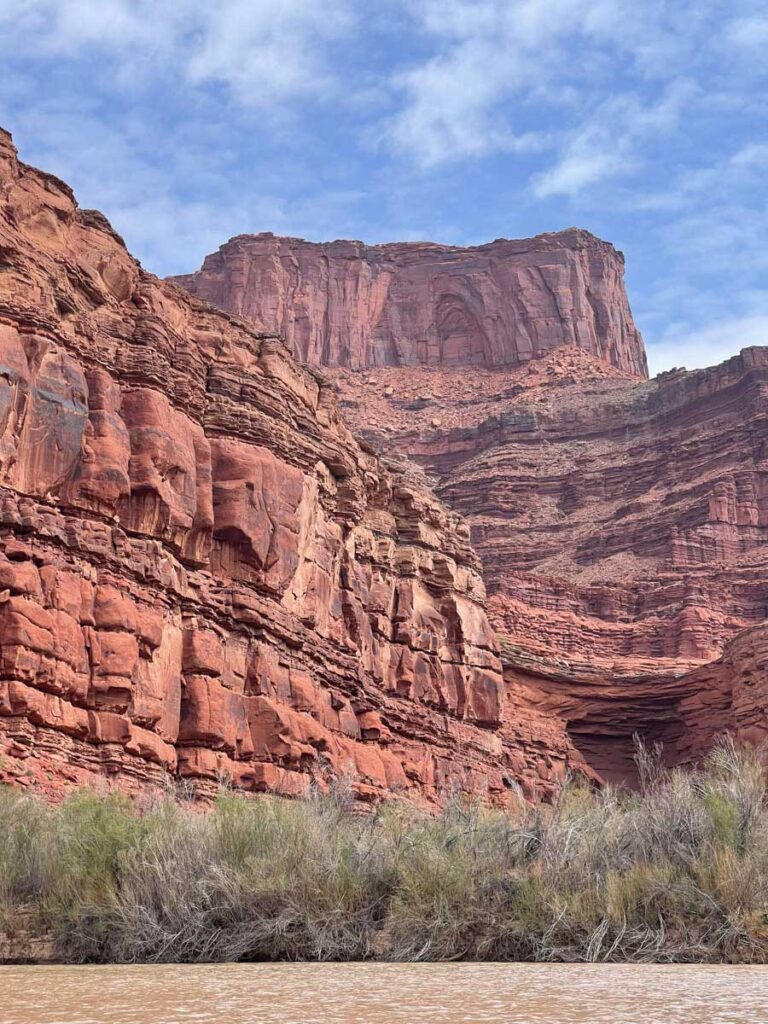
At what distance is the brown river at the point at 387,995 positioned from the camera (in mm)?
8195

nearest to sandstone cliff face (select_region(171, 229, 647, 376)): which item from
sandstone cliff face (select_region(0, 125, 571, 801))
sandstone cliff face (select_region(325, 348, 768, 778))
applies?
sandstone cliff face (select_region(325, 348, 768, 778))

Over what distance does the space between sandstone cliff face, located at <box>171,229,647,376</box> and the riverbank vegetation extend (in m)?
97.8

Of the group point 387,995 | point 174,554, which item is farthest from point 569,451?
point 387,995

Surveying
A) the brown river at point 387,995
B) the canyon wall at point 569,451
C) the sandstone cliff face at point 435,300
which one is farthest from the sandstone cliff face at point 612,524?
the brown river at point 387,995

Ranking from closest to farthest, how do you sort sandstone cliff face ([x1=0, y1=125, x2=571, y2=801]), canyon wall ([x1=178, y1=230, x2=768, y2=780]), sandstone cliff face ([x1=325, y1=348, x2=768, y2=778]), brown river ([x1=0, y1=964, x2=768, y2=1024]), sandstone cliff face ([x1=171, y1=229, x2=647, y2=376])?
brown river ([x1=0, y1=964, x2=768, y2=1024]), sandstone cliff face ([x1=0, y1=125, x2=571, y2=801]), sandstone cliff face ([x1=325, y1=348, x2=768, y2=778]), canyon wall ([x1=178, y1=230, x2=768, y2=780]), sandstone cliff face ([x1=171, y1=229, x2=647, y2=376])

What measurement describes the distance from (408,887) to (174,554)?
15294 millimetres

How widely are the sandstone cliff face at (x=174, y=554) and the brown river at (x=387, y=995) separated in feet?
35.6

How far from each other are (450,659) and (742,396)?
47718 millimetres

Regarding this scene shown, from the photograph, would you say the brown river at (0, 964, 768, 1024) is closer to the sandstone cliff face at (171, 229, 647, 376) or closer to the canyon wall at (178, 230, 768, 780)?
the canyon wall at (178, 230, 768, 780)

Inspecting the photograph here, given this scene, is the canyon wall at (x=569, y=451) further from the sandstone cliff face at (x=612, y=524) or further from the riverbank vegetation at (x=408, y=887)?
the riverbank vegetation at (x=408, y=887)

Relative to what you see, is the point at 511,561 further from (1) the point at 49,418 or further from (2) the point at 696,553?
(1) the point at 49,418

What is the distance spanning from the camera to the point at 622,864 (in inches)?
580

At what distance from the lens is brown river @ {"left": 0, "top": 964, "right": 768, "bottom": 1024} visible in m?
8.20

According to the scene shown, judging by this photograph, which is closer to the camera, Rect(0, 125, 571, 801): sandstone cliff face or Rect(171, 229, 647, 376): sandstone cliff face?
Rect(0, 125, 571, 801): sandstone cliff face
